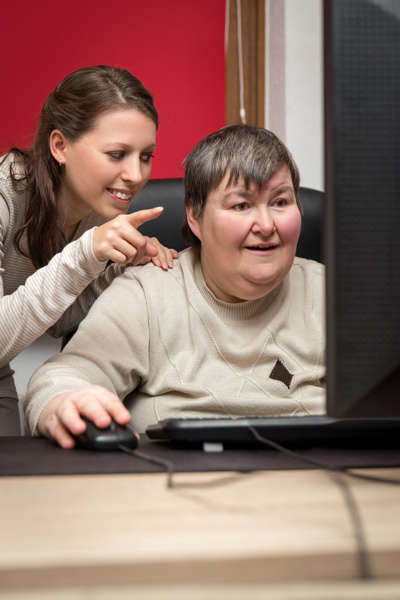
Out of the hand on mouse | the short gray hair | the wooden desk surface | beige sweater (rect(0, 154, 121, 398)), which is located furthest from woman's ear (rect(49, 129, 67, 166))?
the wooden desk surface

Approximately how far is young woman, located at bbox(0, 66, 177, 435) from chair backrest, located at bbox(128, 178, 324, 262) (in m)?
0.13

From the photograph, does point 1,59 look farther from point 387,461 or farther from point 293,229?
point 387,461

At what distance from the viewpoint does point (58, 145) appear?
1.52 m

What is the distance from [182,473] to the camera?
631 mm

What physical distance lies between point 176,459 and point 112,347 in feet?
1.57

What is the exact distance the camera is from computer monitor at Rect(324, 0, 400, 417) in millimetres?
514

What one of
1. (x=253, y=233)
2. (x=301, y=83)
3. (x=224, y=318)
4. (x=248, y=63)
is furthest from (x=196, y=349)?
(x=248, y=63)

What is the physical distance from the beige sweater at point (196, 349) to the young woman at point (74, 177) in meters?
0.12

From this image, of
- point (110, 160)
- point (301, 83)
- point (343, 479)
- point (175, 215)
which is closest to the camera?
point (343, 479)

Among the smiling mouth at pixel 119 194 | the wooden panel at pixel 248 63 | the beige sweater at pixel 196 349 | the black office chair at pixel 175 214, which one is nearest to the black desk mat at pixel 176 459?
the beige sweater at pixel 196 349

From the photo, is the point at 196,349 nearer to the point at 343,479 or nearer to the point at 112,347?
the point at 112,347

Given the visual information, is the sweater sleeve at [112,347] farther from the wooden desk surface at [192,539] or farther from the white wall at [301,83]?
the white wall at [301,83]

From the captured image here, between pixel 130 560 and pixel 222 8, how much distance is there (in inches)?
97.0

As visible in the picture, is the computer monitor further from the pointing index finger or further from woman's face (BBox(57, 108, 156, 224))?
woman's face (BBox(57, 108, 156, 224))
